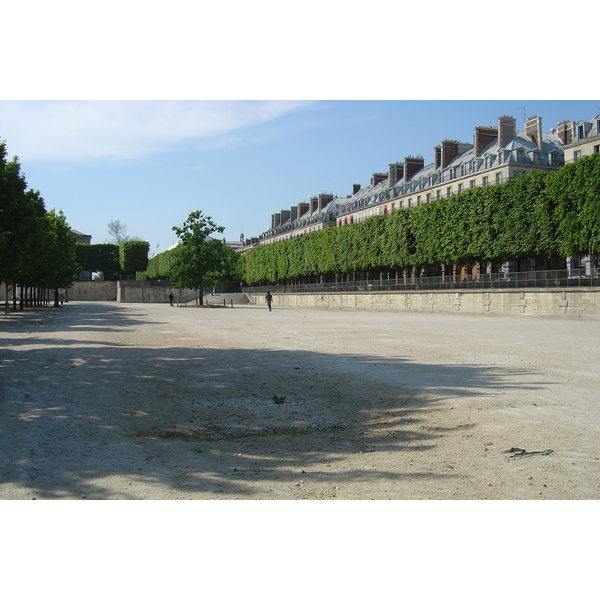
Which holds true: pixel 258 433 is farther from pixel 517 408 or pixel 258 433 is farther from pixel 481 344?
pixel 481 344

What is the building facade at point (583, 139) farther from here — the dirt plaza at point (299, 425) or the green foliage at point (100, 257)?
the green foliage at point (100, 257)

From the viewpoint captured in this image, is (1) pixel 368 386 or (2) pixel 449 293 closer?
(1) pixel 368 386

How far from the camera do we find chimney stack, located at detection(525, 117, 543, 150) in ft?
212

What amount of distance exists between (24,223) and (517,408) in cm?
2117

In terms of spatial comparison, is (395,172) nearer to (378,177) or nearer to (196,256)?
(378,177)

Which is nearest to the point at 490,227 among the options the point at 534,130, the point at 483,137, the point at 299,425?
the point at 483,137

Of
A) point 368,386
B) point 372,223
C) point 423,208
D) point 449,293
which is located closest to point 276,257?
point 372,223

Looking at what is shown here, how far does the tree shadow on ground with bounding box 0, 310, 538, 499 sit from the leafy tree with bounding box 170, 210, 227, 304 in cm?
4568

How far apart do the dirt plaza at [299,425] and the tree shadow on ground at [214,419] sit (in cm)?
3

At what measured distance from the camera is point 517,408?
7.61 meters

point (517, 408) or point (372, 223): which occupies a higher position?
point (372, 223)

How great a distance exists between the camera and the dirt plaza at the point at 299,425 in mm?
4957

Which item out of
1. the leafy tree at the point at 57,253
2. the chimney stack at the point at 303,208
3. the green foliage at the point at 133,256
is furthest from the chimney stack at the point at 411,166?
the green foliage at the point at 133,256

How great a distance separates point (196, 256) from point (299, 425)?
51.6 m
